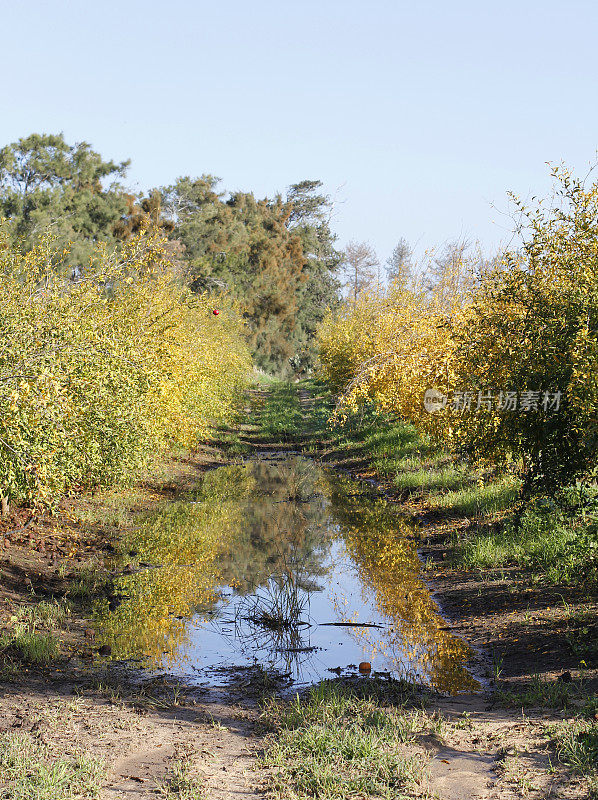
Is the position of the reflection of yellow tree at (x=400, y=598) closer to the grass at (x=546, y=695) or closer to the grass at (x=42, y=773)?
the grass at (x=546, y=695)

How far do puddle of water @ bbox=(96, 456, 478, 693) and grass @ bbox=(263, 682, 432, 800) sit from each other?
1.16 metres

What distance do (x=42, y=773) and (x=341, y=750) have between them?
5.56 feet

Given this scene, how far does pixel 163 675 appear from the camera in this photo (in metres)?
6.32

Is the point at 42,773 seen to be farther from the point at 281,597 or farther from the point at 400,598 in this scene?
the point at 400,598

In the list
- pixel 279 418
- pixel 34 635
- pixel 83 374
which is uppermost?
pixel 83 374

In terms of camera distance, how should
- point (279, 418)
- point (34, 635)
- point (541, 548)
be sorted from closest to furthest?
point (34, 635) < point (541, 548) < point (279, 418)

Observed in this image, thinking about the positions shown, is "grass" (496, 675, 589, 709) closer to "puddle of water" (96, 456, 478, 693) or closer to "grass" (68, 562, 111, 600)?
"puddle of water" (96, 456, 478, 693)

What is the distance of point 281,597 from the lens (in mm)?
8016

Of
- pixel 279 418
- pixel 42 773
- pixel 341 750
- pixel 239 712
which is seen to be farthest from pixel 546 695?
pixel 279 418

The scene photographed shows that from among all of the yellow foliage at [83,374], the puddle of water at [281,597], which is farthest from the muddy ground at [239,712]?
the yellow foliage at [83,374]

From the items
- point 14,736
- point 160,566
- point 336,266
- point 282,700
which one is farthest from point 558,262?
point 336,266

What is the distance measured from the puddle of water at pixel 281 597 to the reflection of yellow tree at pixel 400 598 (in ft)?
0.06

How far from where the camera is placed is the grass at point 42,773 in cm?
374

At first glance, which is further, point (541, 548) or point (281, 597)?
point (541, 548)
